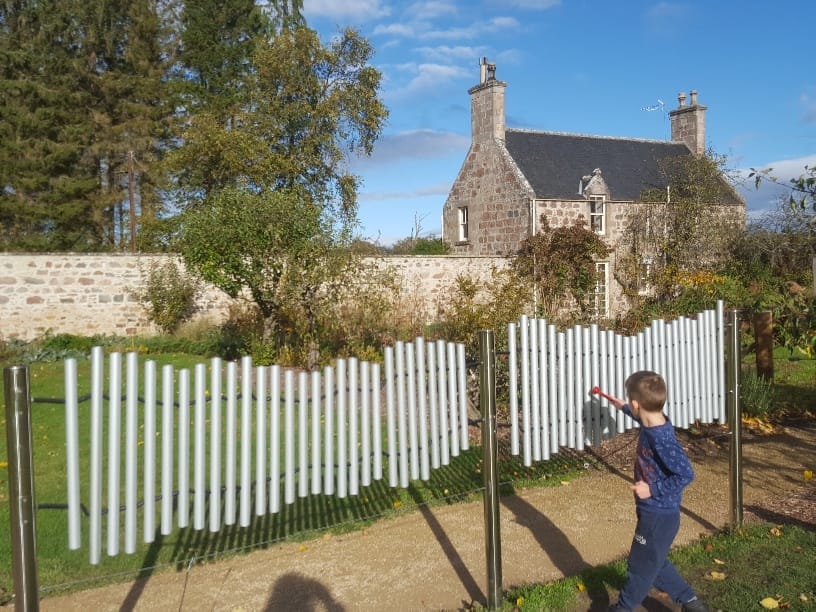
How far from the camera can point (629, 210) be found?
25.3 meters

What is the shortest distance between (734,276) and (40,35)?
26953 millimetres

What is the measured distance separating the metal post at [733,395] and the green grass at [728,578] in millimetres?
516

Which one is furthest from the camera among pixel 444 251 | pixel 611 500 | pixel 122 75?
pixel 122 75

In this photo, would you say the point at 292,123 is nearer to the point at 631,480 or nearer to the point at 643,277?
the point at 643,277

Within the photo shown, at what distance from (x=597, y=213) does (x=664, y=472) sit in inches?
859

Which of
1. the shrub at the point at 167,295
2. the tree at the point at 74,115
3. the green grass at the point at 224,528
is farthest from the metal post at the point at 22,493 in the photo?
the tree at the point at 74,115

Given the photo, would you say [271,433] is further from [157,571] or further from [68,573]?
[68,573]

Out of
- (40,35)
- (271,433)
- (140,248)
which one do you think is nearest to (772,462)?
(271,433)

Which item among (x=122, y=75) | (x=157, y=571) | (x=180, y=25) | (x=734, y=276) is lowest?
(x=157, y=571)

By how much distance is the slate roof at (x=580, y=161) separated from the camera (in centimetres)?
2478

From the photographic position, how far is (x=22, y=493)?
3127 millimetres

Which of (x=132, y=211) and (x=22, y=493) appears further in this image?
(x=132, y=211)

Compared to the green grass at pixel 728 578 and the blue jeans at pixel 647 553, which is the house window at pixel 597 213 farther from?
the blue jeans at pixel 647 553

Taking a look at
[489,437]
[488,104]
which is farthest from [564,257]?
[489,437]
